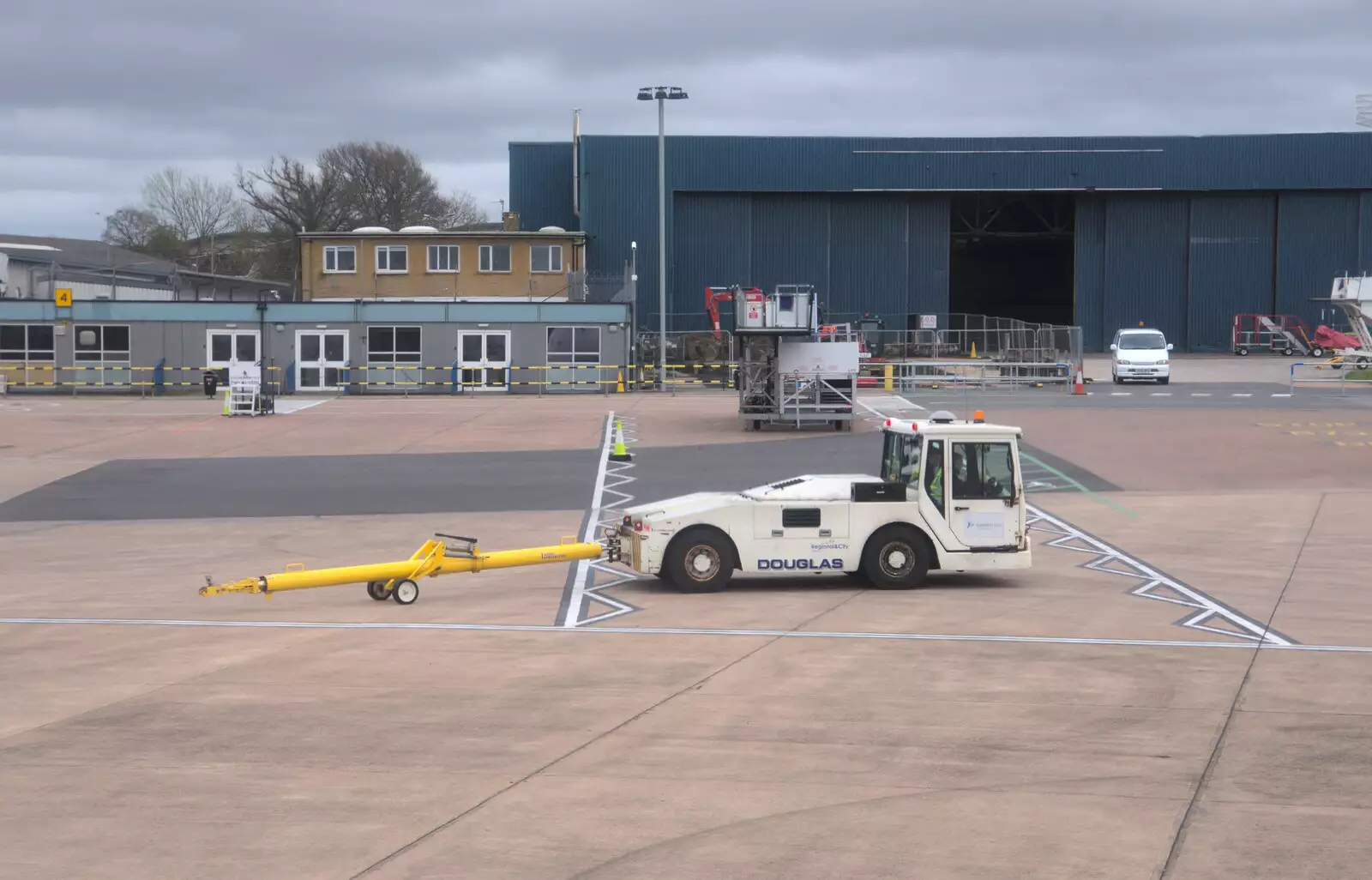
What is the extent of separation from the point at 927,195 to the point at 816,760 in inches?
2491

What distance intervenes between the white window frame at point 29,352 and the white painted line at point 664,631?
3933 centimetres

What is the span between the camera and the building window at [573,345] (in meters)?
52.1

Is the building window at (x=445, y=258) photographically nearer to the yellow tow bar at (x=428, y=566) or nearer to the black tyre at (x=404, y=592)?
the yellow tow bar at (x=428, y=566)

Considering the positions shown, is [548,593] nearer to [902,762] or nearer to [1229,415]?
[902,762]

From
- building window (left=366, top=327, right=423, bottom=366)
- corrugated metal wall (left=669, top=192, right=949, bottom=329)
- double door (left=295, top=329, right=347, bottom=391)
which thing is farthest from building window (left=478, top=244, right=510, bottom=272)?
double door (left=295, top=329, right=347, bottom=391)

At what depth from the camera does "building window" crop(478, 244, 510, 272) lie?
64250mm

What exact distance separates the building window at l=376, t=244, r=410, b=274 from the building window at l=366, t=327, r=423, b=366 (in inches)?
501

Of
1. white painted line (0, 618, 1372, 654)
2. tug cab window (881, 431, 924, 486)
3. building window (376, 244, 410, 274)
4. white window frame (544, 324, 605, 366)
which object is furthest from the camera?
building window (376, 244, 410, 274)

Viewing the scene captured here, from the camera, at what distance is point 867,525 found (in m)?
17.2

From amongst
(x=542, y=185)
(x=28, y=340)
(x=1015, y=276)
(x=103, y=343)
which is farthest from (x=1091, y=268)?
(x=28, y=340)

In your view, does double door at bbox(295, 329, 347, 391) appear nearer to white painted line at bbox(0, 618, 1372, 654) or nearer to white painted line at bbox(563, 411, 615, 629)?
white painted line at bbox(563, 411, 615, 629)

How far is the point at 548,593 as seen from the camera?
57.6 feet

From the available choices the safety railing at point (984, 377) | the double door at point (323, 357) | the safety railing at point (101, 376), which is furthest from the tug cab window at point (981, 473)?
the safety railing at point (101, 376)

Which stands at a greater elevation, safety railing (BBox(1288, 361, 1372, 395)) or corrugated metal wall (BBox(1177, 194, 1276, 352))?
corrugated metal wall (BBox(1177, 194, 1276, 352))
